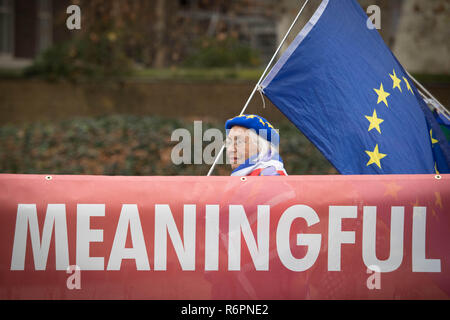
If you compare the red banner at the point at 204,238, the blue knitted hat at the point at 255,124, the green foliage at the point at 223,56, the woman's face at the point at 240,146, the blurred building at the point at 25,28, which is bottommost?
the red banner at the point at 204,238

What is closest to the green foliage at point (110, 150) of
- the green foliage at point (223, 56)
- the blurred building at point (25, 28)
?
the green foliage at point (223, 56)

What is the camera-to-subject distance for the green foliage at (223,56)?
14703mm

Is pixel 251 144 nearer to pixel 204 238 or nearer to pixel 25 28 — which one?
pixel 204 238

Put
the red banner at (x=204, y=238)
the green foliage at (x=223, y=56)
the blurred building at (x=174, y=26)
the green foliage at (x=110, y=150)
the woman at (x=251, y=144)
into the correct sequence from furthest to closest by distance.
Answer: the green foliage at (x=223, y=56) → the blurred building at (x=174, y=26) → the green foliage at (x=110, y=150) → the woman at (x=251, y=144) → the red banner at (x=204, y=238)

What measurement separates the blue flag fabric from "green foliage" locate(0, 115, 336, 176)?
5.91 m

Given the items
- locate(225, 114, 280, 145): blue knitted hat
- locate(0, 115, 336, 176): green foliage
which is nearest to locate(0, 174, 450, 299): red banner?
locate(225, 114, 280, 145): blue knitted hat

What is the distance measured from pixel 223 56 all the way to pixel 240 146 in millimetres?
11233

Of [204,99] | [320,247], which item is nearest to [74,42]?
[204,99]

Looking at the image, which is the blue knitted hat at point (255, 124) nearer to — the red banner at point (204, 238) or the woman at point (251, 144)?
the woman at point (251, 144)

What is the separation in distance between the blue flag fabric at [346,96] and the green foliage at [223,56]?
9880mm

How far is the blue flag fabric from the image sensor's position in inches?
171

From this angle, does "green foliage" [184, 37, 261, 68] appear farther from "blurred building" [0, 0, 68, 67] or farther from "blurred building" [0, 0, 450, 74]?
"blurred building" [0, 0, 68, 67]

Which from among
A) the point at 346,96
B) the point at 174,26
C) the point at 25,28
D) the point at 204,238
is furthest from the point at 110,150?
the point at 25,28

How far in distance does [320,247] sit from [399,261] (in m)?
A: 0.50
